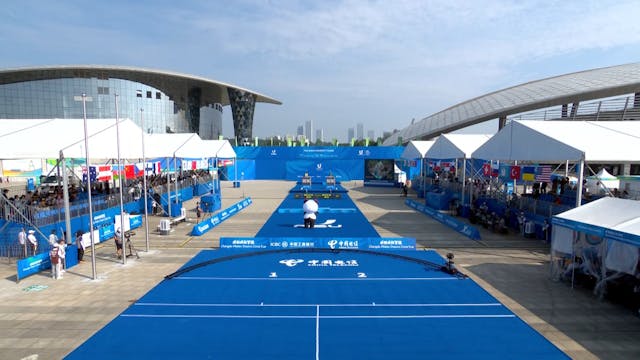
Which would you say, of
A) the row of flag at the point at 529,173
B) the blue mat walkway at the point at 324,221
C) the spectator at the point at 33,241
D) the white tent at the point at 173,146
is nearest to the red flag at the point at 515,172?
the row of flag at the point at 529,173

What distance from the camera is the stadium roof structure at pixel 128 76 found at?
68.2m

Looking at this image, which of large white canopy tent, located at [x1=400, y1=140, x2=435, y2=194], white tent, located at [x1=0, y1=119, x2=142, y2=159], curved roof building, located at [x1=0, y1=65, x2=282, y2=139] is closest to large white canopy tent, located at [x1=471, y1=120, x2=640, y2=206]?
large white canopy tent, located at [x1=400, y1=140, x2=435, y2=194]

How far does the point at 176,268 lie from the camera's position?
14023mm

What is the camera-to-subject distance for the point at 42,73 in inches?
2717

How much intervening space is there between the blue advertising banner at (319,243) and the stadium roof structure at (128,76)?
2745 inches

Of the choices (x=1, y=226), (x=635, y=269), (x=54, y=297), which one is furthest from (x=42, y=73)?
(x=635, y=269)

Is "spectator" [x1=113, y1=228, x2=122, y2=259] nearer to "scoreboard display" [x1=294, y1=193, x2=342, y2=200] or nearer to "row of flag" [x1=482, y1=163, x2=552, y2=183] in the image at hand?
"scoreboard display" [x1=294, y1=193, x2=342, y2=200]

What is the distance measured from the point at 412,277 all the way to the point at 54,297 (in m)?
11.7

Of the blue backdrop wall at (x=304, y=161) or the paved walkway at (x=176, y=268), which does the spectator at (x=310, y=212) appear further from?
the blue backdrop wall at (x=304, y=161)

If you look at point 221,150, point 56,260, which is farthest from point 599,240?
point 221,150

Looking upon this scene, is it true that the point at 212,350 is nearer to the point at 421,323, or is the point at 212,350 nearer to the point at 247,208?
the point at 421,323

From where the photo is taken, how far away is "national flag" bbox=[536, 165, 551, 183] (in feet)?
63.2

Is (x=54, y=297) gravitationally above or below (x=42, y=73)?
below

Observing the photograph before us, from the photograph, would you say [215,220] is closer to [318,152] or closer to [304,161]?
[304,161]
